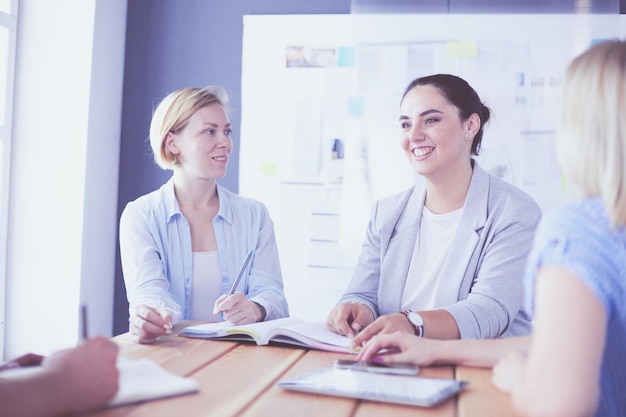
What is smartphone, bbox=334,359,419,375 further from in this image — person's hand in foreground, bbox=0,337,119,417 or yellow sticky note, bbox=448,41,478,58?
yellow sticky note, bbox=448,41,478,58

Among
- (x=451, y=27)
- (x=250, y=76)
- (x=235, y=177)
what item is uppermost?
(x=451, y=27)

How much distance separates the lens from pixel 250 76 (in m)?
3.34

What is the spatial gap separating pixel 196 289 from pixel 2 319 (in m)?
1.43

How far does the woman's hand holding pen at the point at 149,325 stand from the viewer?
146 cm

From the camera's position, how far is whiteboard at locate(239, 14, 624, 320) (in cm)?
309

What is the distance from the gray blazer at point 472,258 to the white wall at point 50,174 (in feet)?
5.59

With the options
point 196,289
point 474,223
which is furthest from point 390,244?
point 196,289

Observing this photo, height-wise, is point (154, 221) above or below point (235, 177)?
below

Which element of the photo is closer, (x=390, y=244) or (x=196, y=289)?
(x=390, y=244)

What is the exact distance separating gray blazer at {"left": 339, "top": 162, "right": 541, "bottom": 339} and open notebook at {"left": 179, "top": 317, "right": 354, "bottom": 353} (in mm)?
295

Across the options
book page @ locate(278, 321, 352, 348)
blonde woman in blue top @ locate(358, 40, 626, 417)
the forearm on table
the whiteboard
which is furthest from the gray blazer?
the whiteboard

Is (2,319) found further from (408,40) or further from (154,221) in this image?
(408,40)

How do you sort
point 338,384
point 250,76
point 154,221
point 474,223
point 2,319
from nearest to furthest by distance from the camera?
point 338,384 < point 474,223 < point 154,221 < point 2,319 < point 250,76

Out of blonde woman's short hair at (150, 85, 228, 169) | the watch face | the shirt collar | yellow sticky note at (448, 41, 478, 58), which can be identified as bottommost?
the watch face
